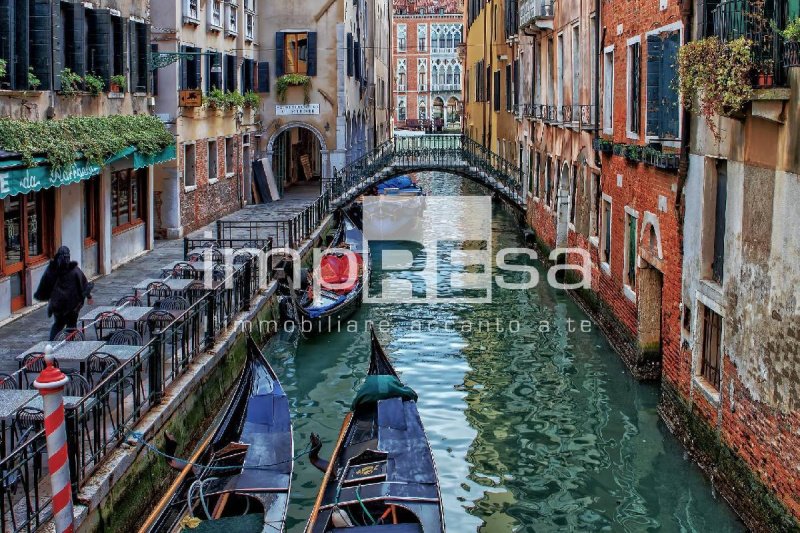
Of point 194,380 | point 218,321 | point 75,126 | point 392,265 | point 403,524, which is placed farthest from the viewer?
point 392,265

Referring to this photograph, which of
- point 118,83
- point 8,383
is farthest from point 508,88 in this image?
point 8,383

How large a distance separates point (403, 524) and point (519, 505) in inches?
84.1

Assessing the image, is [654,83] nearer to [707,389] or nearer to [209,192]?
[707,389]

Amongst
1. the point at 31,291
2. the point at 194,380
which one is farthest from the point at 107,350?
the point at 31,291

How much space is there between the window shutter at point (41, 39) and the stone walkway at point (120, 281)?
3.00 m

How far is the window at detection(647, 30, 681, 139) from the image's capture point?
1063 centimetres

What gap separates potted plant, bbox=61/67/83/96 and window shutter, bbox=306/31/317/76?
14028mm

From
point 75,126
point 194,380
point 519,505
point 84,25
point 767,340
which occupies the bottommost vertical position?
point 519,505

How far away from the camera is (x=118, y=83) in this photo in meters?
16.0

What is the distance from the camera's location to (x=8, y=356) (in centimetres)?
1062

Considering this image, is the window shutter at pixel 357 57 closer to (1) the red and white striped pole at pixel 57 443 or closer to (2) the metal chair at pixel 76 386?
(2) the metal chair at pixel 76 386

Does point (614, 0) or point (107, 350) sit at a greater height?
point (614, 0)

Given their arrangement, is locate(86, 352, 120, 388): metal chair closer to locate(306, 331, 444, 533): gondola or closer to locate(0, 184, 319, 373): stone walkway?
locate(0, 184, 319, 373): stone walkway

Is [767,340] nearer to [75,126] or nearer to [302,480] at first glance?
[302,480]
